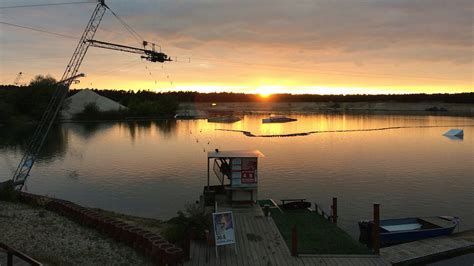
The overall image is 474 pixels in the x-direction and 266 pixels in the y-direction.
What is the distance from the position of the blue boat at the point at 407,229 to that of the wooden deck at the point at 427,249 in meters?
0.37

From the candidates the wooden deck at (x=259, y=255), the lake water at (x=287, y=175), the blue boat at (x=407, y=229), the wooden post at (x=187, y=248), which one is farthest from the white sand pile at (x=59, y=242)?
the blue boat at (x=407, y=229)

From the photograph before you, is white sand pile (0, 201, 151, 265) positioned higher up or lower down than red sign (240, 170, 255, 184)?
lower down

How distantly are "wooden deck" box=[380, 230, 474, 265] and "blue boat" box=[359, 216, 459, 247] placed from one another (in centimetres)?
37

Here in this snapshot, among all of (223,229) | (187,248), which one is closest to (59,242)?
(187,248)

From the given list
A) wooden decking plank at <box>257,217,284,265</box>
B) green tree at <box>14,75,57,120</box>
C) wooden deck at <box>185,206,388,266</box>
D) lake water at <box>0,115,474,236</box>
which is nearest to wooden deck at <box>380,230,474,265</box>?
wooden deck at <box>185,206,388,266</box>

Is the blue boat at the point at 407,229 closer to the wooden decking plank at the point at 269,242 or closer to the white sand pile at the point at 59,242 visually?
the wooden decking plank at the point at 269,242

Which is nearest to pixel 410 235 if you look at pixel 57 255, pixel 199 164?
pixel 57 255

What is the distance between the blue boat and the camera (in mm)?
21516

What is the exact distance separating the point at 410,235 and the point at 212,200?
10.0 m

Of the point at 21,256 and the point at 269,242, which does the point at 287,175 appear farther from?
the point at 21,256

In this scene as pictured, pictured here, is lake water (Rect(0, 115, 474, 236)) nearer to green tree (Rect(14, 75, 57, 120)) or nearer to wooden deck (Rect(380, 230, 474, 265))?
wooden deck (Rect(380, 230, 474, 265))

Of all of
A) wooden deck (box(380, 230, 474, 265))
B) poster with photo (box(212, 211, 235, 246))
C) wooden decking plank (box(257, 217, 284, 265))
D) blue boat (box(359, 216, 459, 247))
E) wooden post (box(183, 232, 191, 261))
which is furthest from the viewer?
blue boat (box(359, 216, 459, 247))

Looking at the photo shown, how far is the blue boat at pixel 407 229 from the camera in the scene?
70.6 feet

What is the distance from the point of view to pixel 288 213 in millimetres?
24281
